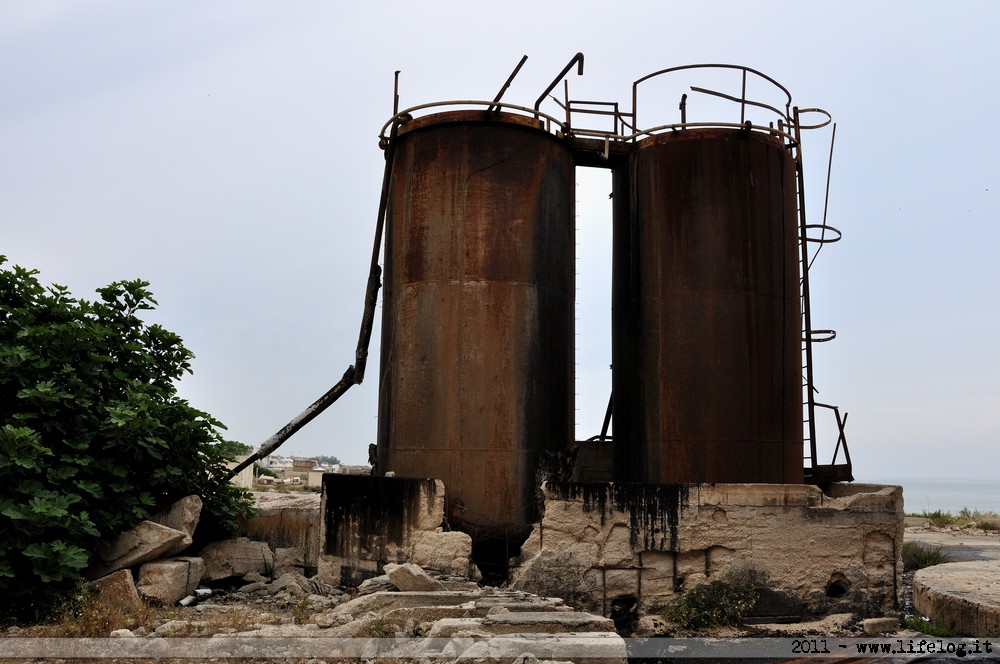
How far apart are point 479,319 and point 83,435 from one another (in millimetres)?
4582

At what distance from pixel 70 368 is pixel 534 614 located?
5703mm

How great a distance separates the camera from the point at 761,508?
9148 mm

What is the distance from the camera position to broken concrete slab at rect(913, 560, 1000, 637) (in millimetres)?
9383

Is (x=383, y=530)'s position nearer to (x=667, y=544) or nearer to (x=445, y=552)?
(x=445, y=552)

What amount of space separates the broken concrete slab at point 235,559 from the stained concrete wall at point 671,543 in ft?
11.8

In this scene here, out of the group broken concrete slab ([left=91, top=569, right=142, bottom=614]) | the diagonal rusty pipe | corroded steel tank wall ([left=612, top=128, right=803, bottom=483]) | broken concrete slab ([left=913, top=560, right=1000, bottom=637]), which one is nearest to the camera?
broken concrete slab ([left=91, top=569, right=142, bottom=614])

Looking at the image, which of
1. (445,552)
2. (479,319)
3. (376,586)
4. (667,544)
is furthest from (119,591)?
(667,544)

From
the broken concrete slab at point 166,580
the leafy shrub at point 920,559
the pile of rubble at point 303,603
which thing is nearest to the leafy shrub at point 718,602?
the pile of rubble at point 303,603

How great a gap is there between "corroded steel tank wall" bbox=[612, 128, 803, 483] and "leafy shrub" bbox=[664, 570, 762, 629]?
1384 millimetres

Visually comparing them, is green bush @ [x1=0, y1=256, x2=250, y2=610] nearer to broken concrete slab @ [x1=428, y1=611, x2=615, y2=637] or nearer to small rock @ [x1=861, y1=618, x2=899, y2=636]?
broken concrete slab @ [x1=428, y1=611, x2=615, y2=637]

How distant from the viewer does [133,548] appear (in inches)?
361

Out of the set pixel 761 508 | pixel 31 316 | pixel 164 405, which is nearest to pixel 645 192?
pixel 761 508

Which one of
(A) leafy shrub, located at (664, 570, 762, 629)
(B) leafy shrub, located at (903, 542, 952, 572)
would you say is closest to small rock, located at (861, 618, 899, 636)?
(A) leafy shrub, located at (664, 570, 762, 629)

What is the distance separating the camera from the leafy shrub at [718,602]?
8.90 metres
